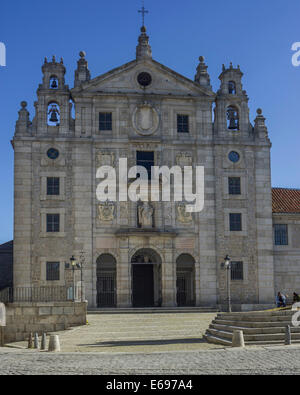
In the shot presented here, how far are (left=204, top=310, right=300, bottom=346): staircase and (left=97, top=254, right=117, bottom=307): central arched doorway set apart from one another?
1633 cm

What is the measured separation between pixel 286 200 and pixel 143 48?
15314 millimetres

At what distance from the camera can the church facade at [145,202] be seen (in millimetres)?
42906

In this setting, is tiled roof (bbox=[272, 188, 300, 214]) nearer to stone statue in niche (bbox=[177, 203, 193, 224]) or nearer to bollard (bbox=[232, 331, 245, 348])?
stone statue in niche (bbox=[177, 203, 193, 224])

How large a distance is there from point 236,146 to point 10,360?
92.0 ft

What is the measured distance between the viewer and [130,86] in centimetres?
4503

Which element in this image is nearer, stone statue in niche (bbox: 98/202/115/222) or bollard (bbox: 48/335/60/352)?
bollard (bbox: 48/335/60/352)

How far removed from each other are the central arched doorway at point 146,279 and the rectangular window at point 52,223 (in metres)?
5.69

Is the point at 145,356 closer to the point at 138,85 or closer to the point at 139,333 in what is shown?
the point at 139,333

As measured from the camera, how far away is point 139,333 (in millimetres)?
31016

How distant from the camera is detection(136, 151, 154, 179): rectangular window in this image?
44.2 m

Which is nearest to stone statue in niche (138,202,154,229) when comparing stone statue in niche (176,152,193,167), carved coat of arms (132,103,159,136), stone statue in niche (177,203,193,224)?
stone statue in niche (177,203,193,224)

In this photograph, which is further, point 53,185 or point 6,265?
point 6,265

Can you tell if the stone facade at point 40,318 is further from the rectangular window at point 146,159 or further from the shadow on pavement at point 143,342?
the rectangular window at point 146,159

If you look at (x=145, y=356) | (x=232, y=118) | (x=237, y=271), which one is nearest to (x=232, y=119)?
(x=232, y=118)
